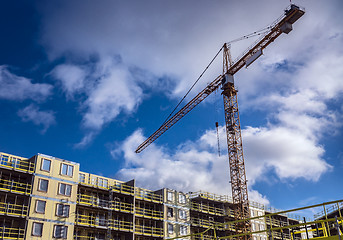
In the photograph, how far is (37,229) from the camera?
157 feet

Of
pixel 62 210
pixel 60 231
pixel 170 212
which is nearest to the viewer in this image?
pixel 60 231

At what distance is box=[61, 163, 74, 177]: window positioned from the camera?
53028 mm

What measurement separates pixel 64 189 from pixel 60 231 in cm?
578

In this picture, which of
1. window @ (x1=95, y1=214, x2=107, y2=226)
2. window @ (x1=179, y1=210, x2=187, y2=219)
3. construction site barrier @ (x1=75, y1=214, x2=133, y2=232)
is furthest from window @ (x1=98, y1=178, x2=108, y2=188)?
window @ (x1=179, y1=210, x2=187, y2=219)

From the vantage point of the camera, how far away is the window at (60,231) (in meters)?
49.3

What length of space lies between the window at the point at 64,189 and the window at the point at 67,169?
166 centimetres

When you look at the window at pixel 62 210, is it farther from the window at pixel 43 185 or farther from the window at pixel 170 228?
the window at pixel 170 228

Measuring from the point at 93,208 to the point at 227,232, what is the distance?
32544 mm

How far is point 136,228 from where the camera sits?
200ft

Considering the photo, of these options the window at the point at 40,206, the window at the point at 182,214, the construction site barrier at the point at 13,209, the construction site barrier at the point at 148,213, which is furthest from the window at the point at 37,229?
the window at the point at 182,214

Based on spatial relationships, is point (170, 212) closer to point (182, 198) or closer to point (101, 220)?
point (182, 198)

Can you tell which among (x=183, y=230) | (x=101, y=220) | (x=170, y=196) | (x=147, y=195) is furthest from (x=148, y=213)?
(x=101, y=220)

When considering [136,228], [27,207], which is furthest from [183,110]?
[27,207]

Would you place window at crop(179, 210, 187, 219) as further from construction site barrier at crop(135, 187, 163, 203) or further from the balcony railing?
the balcony railing
